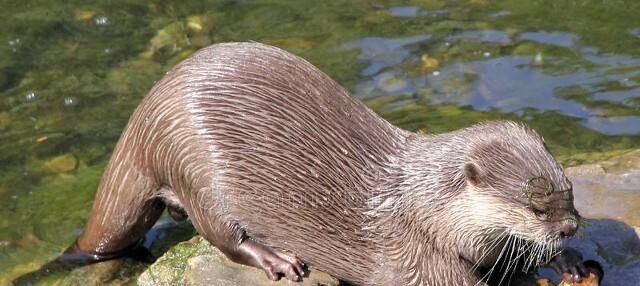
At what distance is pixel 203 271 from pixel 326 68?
2360 millimetres

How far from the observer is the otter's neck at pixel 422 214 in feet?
10.8

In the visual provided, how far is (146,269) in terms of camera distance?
3.95 m

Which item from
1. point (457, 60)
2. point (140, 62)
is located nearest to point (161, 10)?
point (140, 62)

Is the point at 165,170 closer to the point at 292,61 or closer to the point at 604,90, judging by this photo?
the point at 292,61

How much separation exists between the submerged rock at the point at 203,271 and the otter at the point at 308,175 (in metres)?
0.04

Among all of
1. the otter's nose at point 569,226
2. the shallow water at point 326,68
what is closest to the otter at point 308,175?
the otter's nose at point 569,226

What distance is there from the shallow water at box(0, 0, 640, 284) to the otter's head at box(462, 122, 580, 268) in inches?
46.2

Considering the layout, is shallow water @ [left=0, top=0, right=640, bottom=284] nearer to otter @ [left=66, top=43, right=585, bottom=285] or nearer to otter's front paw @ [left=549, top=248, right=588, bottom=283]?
otter's front paw @ [left=549, top=248, right=588, bottom=283]

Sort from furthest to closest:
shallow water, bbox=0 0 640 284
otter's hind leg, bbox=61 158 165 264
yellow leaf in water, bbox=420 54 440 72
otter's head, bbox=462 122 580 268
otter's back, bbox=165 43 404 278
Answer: yellow leaf in water, bbox=420 54 440 72
shallow water, bbox=0 0 640 284
otter's hind leg, bbox=61 158 165 264
otter's back, bbox=165 43 404 278
otter's head, bbox=462 122 580 268

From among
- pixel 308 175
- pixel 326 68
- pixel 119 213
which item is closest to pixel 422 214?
pixel 308 175

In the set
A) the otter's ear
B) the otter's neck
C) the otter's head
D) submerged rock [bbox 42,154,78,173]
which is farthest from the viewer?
submerged rock [bbox 42,154,78,173]

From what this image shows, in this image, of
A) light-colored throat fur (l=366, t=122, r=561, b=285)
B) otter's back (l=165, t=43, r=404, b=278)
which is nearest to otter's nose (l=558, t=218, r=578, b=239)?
light-colored throat fur (l=366, t=122, r=561, b=285)

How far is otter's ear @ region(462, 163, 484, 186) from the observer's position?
3156 mm

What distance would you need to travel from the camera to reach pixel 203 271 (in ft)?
11.7
